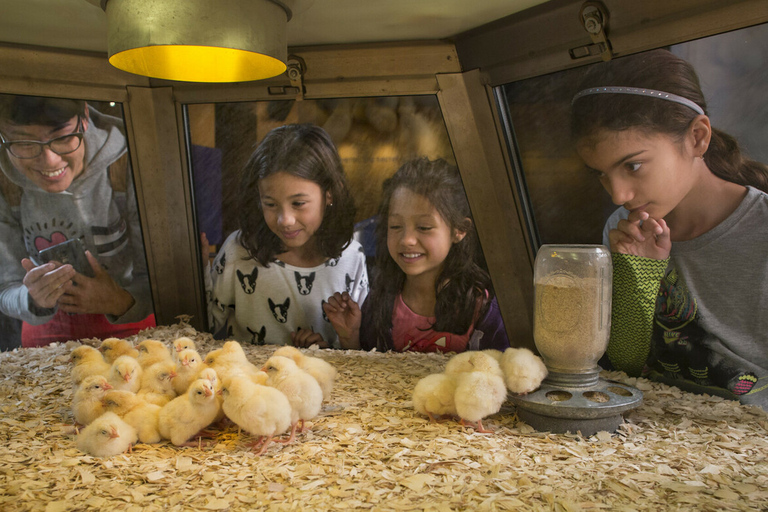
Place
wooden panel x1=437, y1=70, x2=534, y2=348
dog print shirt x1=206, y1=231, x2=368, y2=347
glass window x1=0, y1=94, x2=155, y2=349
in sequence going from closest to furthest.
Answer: wooden panel x1=437, y1=70, x2=534, y2=348
glass window x1=0, y1=94, x2=155, y2=349
dog print shirt x1=206, y1=231, x2=368, y2=347

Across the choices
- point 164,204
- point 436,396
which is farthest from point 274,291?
point 436,396

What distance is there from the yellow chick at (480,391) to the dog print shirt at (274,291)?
5.06 ft

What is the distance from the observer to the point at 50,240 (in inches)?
161

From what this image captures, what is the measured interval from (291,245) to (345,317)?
0.67 metres

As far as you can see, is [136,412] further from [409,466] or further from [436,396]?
[436,396]

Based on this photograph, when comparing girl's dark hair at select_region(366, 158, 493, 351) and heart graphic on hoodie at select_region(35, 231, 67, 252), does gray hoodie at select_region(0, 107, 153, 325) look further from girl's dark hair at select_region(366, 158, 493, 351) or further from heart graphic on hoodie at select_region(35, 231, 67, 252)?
girl's dark hair at select_region(366, 158, 493, 351)

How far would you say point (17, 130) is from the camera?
12.7 ft

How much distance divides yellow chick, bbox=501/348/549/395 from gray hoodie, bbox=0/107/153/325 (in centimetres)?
297

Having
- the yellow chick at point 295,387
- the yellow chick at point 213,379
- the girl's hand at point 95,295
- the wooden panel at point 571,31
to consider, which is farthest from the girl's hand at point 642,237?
the girl's hand at point 95,295

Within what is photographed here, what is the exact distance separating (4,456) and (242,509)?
3.94ft

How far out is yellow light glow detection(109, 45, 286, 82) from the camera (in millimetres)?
2756

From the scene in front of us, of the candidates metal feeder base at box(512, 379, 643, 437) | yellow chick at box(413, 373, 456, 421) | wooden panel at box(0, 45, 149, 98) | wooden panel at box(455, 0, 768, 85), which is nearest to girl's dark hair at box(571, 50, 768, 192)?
wooden panel at box(455, 0, 768, 85)

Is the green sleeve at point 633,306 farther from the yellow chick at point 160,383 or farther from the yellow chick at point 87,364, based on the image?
the yellow chick at point 87,364

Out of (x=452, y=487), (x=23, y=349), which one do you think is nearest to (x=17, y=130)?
(x=23, y=349)
